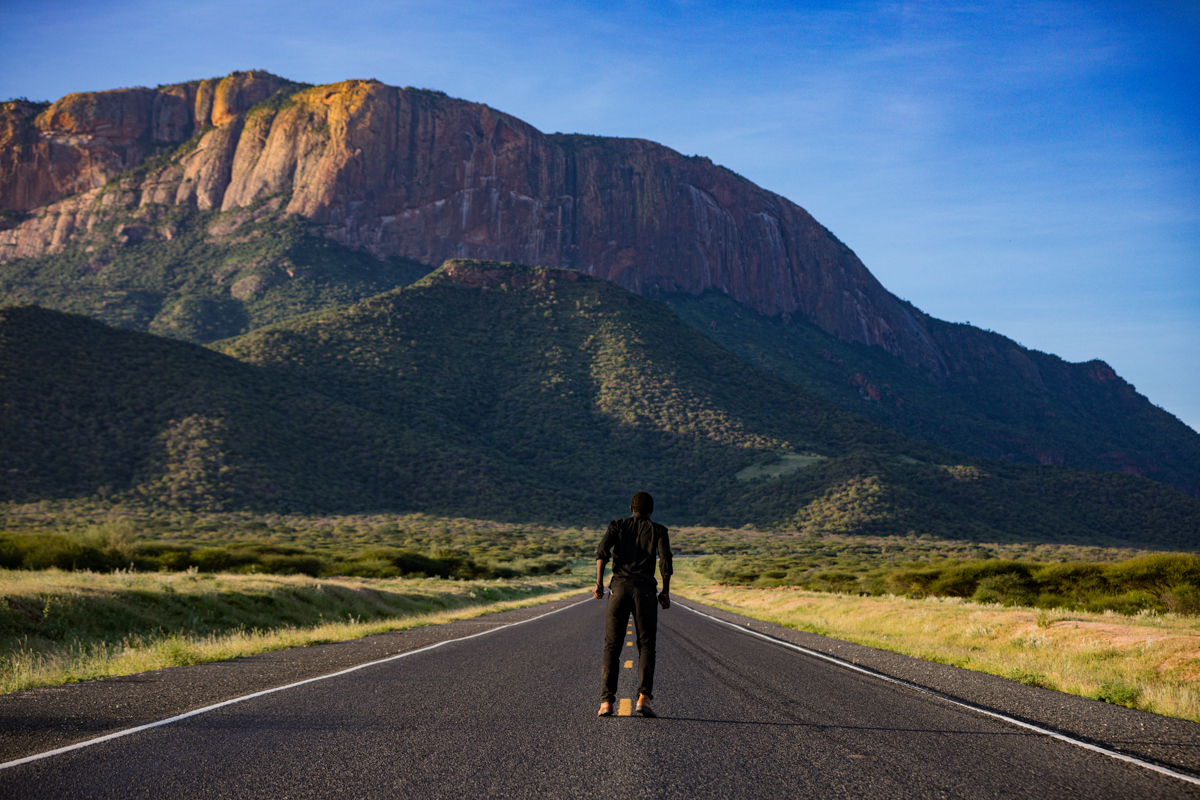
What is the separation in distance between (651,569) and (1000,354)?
8381 inches

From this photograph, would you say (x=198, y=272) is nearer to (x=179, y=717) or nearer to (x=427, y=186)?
(x=427, y=186)

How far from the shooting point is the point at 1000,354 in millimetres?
195250

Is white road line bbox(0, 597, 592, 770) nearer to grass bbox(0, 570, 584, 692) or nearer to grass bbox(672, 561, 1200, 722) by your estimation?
grass bbox(0, 570, 584, 692)

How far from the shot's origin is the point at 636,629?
771 cm

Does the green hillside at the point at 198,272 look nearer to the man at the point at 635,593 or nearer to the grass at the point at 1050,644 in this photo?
the grass at the point at 1050,644

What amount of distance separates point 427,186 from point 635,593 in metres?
152

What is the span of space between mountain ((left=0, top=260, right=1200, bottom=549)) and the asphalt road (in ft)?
185

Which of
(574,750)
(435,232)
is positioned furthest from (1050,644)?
(435,232)

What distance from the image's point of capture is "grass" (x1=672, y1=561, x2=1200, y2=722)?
1016 cm

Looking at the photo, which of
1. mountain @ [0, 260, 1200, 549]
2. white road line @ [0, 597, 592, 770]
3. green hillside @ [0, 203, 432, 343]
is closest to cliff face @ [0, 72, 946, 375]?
green hillside @ [0, 203, 432, 343]

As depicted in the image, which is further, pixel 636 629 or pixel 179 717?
pixel 636 629

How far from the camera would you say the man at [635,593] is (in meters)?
7.70

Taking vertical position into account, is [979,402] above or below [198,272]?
below

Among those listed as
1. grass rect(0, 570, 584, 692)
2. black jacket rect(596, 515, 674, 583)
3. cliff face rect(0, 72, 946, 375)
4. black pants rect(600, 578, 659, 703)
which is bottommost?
grass rect(0, 570, 584, 692)
